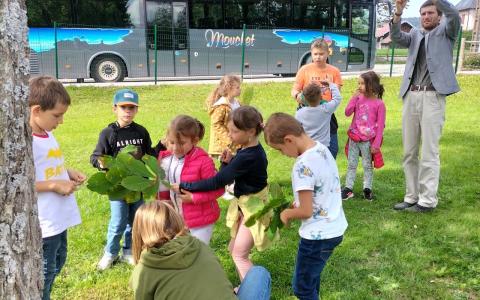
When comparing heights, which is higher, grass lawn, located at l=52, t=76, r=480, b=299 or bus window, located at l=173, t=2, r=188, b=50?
bus window, located at l=173, t=2, r=188, b=50

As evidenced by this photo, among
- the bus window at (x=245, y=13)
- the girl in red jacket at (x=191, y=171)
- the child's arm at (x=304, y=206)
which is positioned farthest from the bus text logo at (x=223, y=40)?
the child's arm at (x=304, y=206)

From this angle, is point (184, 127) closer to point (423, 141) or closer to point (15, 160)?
point (15, 160)

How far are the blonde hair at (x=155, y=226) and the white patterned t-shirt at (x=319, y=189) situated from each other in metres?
0.76

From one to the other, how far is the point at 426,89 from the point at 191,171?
9.21 ft

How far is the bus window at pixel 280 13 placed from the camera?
1762 centimetres

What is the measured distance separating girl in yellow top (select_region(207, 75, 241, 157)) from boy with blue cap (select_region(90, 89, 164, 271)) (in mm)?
1388

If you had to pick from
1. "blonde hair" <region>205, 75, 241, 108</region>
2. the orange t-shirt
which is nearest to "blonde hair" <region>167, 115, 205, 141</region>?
"blonde hair" <region>205, 75, 241, 108</region>

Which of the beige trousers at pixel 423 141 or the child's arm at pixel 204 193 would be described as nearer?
the child's arm at pixel 204 193

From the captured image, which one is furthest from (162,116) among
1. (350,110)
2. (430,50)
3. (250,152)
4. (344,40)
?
(344,40)

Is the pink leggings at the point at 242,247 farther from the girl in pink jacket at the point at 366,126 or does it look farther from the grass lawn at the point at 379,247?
the girl in pink jacket at the point at 366,126

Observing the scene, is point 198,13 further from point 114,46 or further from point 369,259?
point 369,259

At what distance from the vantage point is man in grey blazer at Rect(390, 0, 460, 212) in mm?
4594

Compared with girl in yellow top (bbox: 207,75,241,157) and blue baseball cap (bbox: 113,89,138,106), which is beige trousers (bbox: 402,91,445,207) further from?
blue baseball cap (bbox: 113,89,138,106)

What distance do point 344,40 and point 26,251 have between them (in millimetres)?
18285
